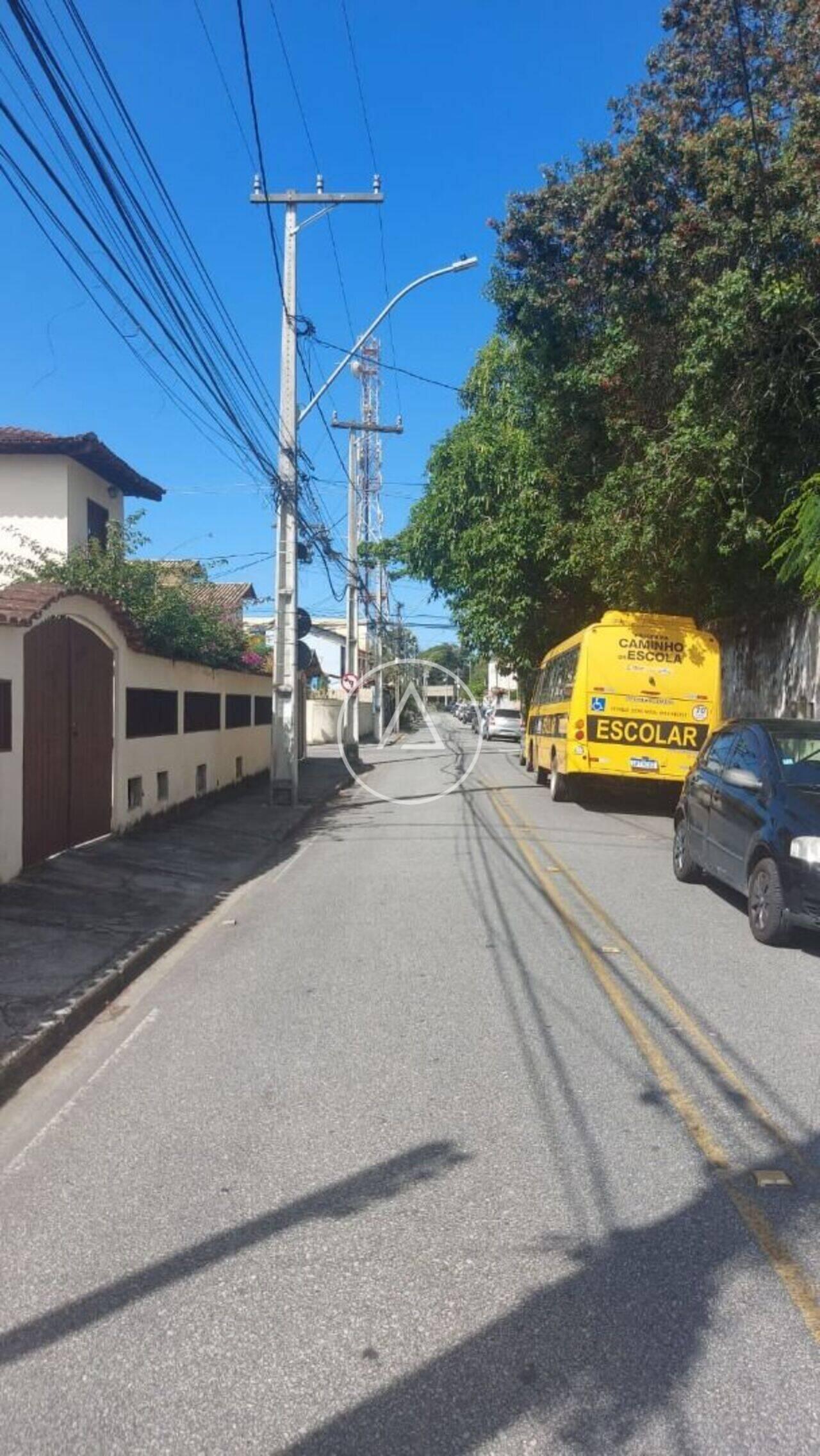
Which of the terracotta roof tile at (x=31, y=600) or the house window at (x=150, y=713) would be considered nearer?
the terracotta roof tile at (x=31, y=600)

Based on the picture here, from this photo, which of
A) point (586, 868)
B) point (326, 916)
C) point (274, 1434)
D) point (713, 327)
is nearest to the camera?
point (274, 1434)

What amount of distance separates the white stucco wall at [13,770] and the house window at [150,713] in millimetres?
3248

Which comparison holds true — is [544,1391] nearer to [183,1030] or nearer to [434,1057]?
[434,1057]

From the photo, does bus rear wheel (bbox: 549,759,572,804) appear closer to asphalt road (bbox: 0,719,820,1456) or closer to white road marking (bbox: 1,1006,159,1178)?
asphalt road (bbox: 0,719,820,1456)

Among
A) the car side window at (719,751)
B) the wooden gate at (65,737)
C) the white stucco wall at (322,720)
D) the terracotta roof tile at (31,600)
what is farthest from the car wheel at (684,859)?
the white stucco wall at (322,720)

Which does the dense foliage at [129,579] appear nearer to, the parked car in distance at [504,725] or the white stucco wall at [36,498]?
the white stucco wall at [36,498]

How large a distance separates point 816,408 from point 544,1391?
552 inches

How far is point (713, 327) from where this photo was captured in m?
13.2

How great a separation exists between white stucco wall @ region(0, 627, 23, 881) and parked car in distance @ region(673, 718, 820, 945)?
6.04 meters

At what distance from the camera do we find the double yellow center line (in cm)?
348

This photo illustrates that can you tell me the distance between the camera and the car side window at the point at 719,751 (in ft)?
32.4

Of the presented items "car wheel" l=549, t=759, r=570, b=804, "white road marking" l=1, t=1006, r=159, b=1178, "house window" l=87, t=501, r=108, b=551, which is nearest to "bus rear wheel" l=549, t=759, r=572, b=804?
"car wheel" l=549, t=759, r=570, b=804

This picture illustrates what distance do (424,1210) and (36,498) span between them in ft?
56.4

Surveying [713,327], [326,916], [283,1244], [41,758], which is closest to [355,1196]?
[283,1244]
